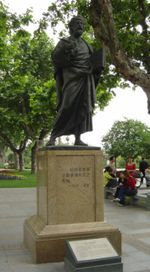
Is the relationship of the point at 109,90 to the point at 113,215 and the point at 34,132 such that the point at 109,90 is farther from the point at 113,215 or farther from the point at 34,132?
the point at 34,132

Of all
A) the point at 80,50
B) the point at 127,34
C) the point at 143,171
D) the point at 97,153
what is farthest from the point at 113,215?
the point at 143,171

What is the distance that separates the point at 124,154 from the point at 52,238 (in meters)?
49.9

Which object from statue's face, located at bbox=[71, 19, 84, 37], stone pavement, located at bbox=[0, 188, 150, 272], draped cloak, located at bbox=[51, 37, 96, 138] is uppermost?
statue's face, located at bbox=[71, 19, 84, 37]

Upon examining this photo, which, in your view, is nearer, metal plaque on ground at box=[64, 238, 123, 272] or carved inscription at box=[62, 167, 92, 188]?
metal plaque on ground at box=[64, 238, 123, 272]

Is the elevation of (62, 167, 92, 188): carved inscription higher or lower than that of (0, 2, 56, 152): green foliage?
lower

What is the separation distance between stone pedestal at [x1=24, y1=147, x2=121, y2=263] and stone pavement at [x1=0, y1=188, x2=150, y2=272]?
0.29m

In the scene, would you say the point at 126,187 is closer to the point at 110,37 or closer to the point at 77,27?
the point at 110,37

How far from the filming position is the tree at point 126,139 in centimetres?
5631

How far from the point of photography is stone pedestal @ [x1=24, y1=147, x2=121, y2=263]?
643cm

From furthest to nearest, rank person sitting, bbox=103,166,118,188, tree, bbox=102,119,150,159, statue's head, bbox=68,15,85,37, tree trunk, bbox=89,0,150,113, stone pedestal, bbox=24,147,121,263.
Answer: tree, bbox=102,119,150,159, person sitting, bbox=103,166,118,188, tree trunk, bbox=89,0,150,113, statue's head, bbox=68,15,85,37, stone pedestal, bbox=24,147,121,263

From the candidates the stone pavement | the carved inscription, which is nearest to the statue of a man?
the carved inscription

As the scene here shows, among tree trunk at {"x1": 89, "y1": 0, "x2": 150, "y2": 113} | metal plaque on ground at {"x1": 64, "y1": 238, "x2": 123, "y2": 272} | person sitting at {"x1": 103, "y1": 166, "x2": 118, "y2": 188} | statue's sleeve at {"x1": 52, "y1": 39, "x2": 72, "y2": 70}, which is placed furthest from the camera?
person sitting at {"x1": 103, "y1": 166, "x2": 118, "y2": 188}

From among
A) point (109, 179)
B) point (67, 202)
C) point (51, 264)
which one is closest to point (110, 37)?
Answer: point (109, 179)

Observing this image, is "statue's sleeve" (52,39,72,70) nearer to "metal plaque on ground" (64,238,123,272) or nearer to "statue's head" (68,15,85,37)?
"statue's head" (68,15,85,37)
